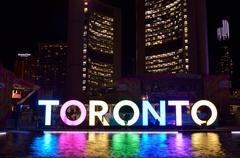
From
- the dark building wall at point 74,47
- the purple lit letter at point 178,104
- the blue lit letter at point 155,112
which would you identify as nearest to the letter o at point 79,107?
the blue lit letter at point 155,112

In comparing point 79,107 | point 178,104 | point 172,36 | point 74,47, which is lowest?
point 79,107

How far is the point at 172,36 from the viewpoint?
142 m

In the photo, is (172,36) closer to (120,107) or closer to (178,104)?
(178,104)

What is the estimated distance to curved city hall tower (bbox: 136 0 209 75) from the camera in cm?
10656

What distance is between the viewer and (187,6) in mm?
121562

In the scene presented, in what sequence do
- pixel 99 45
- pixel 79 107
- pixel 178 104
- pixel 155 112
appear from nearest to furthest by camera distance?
pixel 79 107, pixel 178 104, pixel 155 112, pixel 99 45

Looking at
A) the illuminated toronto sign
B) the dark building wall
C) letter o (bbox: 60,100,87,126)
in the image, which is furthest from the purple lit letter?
the dark building wall

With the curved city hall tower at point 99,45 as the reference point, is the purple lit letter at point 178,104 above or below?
below

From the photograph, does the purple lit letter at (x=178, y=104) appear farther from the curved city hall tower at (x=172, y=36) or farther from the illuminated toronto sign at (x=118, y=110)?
the curved city hall tower at (x=172, y=36)

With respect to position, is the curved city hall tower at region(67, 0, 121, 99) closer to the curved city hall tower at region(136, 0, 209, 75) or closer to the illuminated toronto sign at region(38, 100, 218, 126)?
the curved city hall tower at region(136, 0, 209, 75)

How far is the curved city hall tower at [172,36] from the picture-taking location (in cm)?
10656

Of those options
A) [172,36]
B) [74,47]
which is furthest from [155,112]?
[172,36]

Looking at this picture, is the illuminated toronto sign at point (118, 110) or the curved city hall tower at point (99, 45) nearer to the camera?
the illuminated toronto sign at point (118, 110)

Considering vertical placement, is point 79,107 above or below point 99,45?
below
